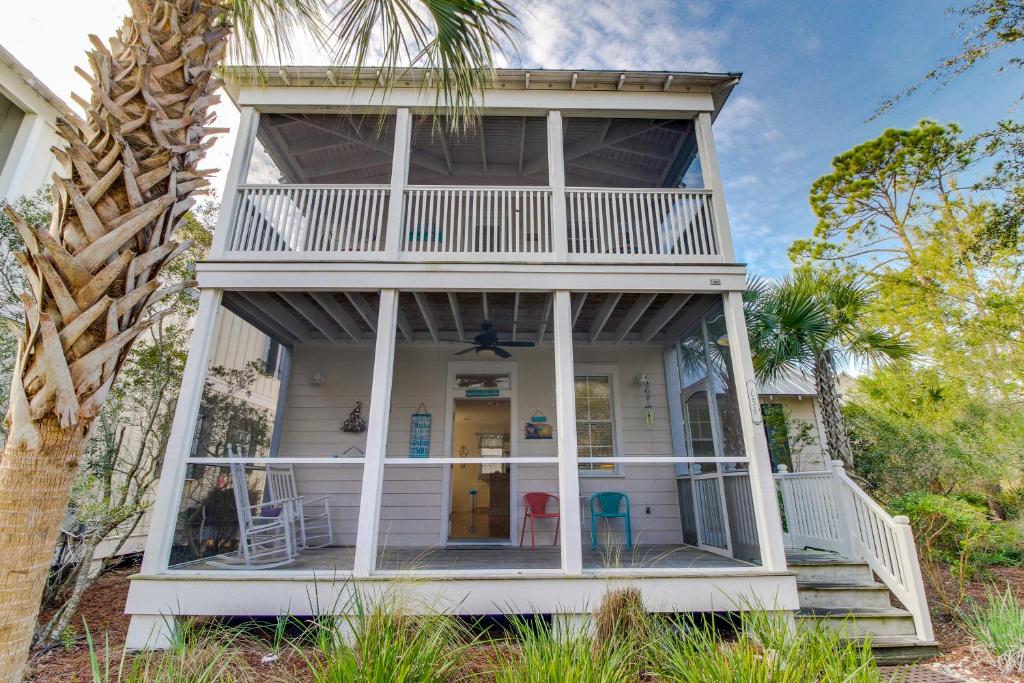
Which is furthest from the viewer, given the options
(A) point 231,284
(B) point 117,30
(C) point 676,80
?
(C) point 676,80

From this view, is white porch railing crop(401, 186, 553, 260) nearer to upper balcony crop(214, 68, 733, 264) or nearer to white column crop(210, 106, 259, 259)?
upper balcony crop(214, 68, 733, 264)

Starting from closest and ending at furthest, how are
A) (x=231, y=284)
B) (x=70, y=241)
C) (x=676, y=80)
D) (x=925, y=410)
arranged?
(x=70, y=241)
(x=231, y=284)
(x=676, y=80)
(x=925, y=410)

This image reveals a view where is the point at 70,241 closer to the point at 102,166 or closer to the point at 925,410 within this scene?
the point at 102,166

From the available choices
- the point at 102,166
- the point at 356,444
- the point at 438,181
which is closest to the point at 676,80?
the point at 438,181

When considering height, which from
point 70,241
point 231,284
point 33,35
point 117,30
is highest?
point 33,35

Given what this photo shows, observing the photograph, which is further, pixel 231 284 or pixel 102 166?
pixel 231 284

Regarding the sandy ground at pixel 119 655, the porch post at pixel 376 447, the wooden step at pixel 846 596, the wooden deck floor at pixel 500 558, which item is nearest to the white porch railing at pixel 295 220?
the porch post at pixel 376 447

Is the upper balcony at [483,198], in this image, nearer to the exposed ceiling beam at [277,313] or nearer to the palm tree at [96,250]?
the exposed ceiling beam at [277,313]

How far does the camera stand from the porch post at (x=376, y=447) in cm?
375

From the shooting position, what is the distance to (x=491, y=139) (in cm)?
641

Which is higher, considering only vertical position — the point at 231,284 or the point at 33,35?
the point at 33,35

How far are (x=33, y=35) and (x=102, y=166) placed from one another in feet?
19.0

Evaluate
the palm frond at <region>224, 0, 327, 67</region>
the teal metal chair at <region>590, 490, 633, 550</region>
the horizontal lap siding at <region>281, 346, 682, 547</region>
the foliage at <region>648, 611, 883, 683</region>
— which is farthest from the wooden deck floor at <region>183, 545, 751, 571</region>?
the palm frond at <region>224, 0, 327, 67</region>

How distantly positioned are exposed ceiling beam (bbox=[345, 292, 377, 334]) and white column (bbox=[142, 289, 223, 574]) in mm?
1220
